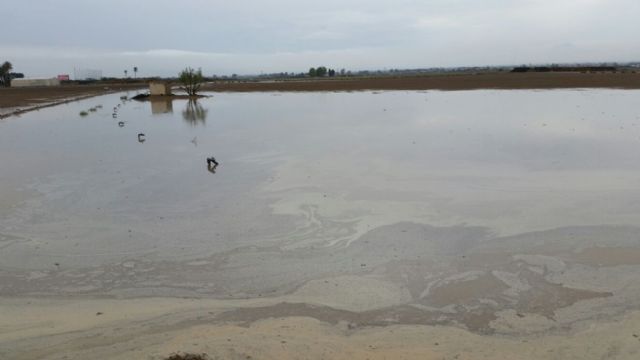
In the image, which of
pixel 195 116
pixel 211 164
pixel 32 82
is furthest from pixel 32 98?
pixel 32 82

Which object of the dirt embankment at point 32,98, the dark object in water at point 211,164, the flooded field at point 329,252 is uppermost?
the dirt embankment at point 32,98

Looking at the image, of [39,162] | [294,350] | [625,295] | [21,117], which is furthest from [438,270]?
[21,117]

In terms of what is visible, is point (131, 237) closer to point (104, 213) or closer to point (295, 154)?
point (104, 213)

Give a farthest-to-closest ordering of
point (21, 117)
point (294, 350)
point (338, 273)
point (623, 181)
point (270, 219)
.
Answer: point (21, 117)
point (623, 181)
point (270, 219)
point (338, 273)
point (294, 350)

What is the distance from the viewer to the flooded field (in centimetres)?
522

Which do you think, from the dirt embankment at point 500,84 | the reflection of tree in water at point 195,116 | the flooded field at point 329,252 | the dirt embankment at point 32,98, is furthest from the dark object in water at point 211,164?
the dirt embankment at point 500,84

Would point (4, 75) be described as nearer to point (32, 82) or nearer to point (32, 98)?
point (32, 82)

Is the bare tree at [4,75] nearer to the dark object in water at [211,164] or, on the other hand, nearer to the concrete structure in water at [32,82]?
the concrete structure in water at [32,82]

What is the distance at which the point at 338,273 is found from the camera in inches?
265

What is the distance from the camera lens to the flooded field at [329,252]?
5.22 metres

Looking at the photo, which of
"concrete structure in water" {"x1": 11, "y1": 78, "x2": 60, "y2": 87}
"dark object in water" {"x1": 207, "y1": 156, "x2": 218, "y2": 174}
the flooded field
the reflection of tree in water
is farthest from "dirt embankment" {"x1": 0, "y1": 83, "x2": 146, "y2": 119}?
"concrete structure in water" {"x1": 11, "y1": 78, "x2": 60, "y2": 87}

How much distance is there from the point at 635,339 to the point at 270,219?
17.4 feet

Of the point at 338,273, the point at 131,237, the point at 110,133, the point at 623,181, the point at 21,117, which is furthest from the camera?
the point at 21,117

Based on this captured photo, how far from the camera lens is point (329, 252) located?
7.47m
